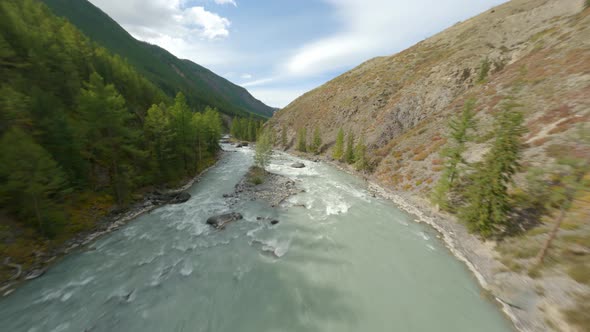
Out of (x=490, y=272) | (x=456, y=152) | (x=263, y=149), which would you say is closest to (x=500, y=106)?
(x=456, y=152)

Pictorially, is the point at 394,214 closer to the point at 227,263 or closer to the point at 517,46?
the point at 227,263

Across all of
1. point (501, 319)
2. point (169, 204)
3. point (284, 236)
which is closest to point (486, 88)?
point (501, 319)

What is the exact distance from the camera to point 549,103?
2897 centimetres

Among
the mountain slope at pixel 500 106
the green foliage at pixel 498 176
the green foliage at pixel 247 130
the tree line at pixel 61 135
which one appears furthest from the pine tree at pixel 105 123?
the green foliage at pixel 247 130

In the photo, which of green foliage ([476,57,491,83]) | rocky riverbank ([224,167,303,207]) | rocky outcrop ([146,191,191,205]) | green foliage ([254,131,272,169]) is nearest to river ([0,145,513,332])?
rocky outcrop ([146,191,191,205])

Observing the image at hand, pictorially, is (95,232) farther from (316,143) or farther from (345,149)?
(316,143)

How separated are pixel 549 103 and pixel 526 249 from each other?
2698cm

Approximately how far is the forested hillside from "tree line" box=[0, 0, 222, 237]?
75 mm

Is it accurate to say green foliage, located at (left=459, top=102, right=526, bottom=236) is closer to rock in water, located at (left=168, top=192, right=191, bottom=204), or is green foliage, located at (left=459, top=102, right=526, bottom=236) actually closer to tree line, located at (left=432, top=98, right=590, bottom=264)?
tree line, located at (left=432, top=98, right=590, bottom=264)

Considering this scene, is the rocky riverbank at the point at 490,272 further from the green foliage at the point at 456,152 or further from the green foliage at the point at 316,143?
the green foliage at the point at 316,143

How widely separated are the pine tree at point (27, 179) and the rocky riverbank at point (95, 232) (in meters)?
1.99

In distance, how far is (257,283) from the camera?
16156 mm

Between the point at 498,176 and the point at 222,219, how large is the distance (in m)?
29.2

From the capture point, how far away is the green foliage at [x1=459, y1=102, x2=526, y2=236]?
17.6 m
